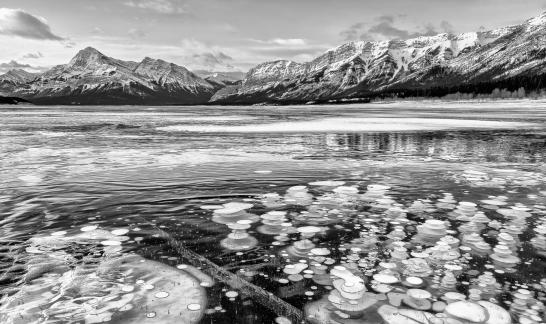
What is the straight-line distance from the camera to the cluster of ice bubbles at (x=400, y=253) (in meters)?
5.03

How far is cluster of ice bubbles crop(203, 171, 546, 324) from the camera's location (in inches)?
198

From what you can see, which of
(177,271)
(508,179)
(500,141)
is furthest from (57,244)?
(500,141)

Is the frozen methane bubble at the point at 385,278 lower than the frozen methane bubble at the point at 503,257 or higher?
higher

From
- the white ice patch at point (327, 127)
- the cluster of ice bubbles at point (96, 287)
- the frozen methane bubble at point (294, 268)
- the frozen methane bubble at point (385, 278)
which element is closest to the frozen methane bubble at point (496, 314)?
the frozen methane bubble at point (385, 278)

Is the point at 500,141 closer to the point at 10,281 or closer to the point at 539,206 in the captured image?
the point at 539,206

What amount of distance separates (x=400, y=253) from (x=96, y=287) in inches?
176

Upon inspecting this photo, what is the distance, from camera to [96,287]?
5547 mm

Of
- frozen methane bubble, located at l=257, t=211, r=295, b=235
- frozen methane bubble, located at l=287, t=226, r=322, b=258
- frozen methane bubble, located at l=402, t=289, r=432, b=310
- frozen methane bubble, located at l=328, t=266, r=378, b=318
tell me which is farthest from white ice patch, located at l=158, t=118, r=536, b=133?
frozen methane bubble, located at l=402, t=289, r=432, b=310

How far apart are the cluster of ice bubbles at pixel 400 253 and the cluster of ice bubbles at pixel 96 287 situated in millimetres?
1234

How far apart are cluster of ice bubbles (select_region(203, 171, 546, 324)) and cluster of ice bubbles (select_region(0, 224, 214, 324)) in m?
1.23

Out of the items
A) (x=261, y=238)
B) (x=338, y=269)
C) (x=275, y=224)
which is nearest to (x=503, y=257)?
(x=338, y=269)

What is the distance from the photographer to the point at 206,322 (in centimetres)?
473

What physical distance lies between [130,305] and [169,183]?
25.6ft

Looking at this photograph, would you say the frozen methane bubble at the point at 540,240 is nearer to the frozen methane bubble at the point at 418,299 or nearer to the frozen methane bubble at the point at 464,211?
the frozen methane bubble at the point at 464,211
